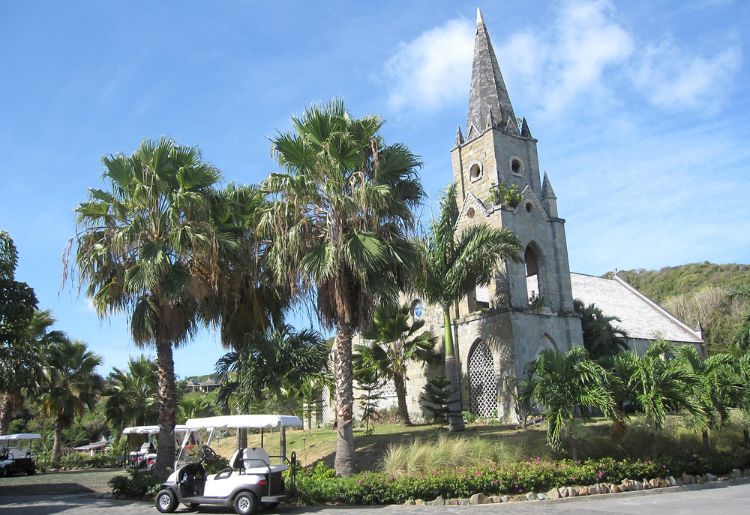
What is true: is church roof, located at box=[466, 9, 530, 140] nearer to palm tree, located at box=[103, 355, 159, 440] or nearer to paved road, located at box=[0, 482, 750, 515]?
paved road, located at box=[0, 482, 750, 515]

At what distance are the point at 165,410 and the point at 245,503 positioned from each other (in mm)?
4884

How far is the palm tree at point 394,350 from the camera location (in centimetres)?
2430

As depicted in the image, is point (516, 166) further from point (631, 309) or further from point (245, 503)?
point (245, 503)

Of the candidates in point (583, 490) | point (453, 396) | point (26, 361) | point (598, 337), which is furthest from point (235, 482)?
point (598, 337)

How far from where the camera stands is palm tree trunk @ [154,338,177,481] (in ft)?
53.9

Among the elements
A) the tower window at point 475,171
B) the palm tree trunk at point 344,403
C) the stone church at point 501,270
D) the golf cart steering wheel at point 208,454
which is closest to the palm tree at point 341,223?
the palm tree trunk at point 344,403

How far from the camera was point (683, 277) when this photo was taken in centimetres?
8806

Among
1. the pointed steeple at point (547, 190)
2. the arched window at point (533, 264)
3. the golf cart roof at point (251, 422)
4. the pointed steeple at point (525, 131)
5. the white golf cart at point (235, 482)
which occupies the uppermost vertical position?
the pointed steeple at point (525, 131)

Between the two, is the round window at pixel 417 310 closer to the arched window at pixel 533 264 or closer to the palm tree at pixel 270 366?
the arched window at pixel 533 264

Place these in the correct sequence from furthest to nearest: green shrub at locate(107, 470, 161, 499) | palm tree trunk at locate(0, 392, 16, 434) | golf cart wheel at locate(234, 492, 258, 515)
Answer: palm tree trunk at locate(0, 392, 16, 434), green shrub at locate(107, 470, 161, 499), golf cart wheel at locate(234, 492, 258, 515)

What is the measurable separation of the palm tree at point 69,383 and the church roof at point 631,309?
28809mm

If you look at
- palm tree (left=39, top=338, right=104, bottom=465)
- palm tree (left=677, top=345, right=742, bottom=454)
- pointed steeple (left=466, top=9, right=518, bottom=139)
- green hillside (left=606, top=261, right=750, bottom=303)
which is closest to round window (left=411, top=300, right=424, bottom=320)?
pointed steeple (left=466, top=9, right=518, bottom=139)

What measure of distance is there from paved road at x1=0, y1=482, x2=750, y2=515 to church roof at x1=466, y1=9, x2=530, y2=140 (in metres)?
17.1

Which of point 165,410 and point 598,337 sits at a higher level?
point 598,337
